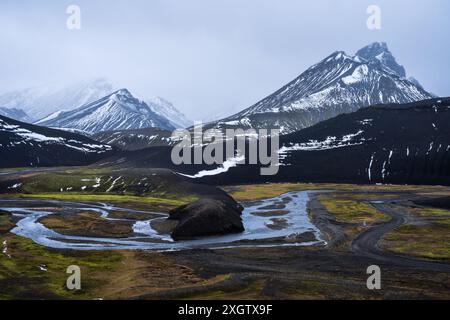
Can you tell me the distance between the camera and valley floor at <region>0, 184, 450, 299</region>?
190 ft

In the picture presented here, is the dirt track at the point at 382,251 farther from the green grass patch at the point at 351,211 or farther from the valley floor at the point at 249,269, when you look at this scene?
the green grass patch at the point at 351,211

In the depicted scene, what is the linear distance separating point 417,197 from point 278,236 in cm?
11038

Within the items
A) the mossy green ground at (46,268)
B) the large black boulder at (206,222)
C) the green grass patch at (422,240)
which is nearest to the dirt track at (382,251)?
the green grass patch at (422,240)

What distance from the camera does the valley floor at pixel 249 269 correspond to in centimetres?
5797

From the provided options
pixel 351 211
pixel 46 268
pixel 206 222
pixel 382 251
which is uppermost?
pixel 206 222

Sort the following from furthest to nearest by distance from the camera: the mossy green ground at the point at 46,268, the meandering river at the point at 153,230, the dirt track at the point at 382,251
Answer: the meandering river at the point at 153,230 → the dirt track at the point at 382,251 → the mossy green ground at the point at 46,268

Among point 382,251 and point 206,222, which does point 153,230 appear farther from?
point 382,251

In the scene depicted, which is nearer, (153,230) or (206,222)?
(206,222)

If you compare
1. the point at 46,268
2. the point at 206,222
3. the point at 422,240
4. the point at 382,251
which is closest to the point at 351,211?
the point at 422,240

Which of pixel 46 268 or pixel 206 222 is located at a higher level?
pixel 206 222

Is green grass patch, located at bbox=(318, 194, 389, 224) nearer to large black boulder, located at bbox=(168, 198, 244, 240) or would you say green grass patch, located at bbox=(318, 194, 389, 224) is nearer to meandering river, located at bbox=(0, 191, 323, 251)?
meandering river, located at bbox=(0, 191, 323, 251)

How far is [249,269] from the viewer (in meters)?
71.5
